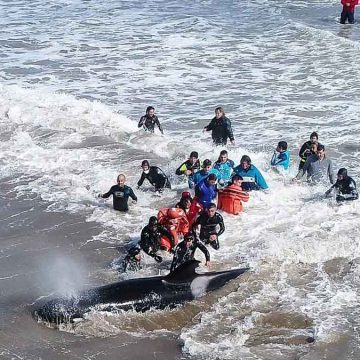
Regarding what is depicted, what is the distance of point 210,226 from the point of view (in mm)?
14602

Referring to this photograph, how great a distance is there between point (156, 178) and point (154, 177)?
0.18 ft

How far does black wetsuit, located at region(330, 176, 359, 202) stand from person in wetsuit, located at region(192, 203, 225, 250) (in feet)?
10.6

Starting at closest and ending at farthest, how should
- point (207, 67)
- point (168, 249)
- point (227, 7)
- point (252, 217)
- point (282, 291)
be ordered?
point (282, 291), point (168, 249), point (252, 217), point (207, 67), point (227, 7)

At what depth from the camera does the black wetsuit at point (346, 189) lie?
52.9ft

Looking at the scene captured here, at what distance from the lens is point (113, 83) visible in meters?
29.5

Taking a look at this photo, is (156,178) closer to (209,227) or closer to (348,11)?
(209,227)

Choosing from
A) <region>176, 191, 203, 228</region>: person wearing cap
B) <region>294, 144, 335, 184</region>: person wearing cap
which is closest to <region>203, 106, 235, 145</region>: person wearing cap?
<region>294, 144, 335, 184</region>: person wearing cap

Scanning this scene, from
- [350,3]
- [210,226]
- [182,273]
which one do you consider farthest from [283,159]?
[350,3]

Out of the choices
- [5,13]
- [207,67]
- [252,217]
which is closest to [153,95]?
[207,67]

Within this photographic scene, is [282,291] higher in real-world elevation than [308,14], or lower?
lower

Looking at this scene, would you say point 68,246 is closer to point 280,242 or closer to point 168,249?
point 168,249

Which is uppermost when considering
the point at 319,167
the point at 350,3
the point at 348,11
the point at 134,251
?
the point at 350,3

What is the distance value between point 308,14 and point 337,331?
31.3 metres

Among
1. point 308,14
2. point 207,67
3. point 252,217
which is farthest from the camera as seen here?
point 308,14
